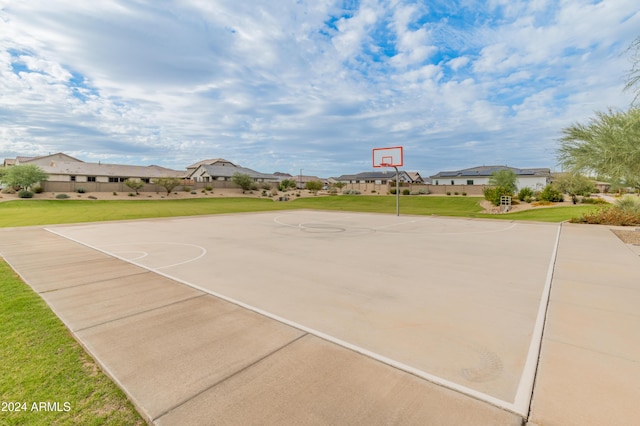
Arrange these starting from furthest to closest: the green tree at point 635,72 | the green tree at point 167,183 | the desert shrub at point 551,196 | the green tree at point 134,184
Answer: the green tree at point 167,183
the green tree at point 134,184
the desert shrub at point 551,196
the green tree at point 635,72

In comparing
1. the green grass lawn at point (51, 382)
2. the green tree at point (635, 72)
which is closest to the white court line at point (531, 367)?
the green grass lawn at point (51, 382)

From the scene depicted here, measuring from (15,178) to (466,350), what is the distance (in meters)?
51.4

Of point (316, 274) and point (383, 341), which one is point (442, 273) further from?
point (383, 341)

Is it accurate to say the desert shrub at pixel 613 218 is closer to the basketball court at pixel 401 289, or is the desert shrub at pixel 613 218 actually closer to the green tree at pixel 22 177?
the basketball court at pixel 401 289

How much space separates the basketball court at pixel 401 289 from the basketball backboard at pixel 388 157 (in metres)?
12.9

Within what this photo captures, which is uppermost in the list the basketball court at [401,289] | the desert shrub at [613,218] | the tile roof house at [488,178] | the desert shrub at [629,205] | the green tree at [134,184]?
the tile roof house at [488,178]

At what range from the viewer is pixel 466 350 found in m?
3.60

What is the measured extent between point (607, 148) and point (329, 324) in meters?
13.9

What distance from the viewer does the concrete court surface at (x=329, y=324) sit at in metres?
2.74

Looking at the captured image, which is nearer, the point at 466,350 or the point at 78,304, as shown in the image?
the point at 466,350

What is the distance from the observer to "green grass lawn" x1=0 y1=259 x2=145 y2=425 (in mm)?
2494

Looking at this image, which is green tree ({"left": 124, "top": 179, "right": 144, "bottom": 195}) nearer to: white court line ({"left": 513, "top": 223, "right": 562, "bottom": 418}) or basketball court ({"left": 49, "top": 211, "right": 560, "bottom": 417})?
basketball court ({"left": 49, "top": 211, "right": 560, "bottom": 417})

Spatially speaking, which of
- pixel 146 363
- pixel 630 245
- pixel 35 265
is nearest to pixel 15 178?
pixel 35 265

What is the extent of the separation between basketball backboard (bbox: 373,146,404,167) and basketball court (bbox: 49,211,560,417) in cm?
1286
